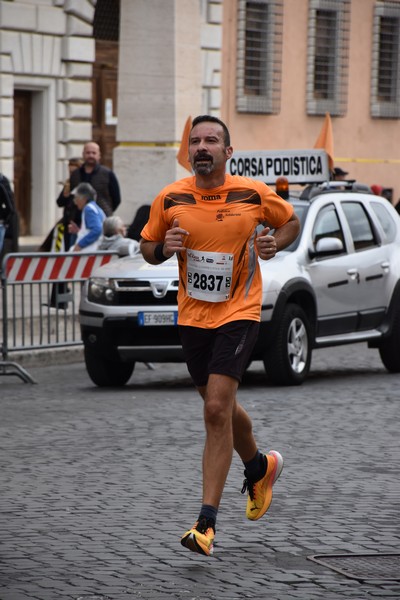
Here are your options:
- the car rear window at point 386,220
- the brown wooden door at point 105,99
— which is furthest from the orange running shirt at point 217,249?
the brown wooden door at point 105,99

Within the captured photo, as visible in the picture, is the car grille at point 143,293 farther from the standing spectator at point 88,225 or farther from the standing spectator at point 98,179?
the standing spectator at point 98,179

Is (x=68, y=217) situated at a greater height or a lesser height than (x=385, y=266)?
greater

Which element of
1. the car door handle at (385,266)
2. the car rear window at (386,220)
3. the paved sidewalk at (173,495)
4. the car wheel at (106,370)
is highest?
the car rear window at (386,220)

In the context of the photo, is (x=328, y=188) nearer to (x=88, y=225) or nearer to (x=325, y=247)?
(x=325, y=247)

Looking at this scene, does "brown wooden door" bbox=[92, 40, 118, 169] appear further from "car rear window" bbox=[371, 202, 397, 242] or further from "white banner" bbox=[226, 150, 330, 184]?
"car rear window" bbox=[371, 202, 397, 242]

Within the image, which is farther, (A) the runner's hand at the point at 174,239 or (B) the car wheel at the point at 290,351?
(B) the car wheel at the point at 290,351

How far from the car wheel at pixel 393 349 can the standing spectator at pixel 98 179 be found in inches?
212

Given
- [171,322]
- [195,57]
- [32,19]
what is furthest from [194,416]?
[32,19]

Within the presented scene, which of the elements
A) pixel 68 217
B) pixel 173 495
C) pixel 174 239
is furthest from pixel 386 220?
pixel 174 239

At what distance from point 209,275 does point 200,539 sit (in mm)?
1161

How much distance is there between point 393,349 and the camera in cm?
1534

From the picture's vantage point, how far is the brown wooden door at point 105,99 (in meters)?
30.8

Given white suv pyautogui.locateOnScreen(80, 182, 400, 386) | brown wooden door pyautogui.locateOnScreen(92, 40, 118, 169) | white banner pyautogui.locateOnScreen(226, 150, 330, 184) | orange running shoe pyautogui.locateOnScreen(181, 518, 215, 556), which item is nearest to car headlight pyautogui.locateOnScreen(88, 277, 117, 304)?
white suv pyautogui.locateOnScreen(80, 182, 400, 386)

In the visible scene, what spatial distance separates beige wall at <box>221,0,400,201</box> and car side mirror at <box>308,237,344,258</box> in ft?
60.4
